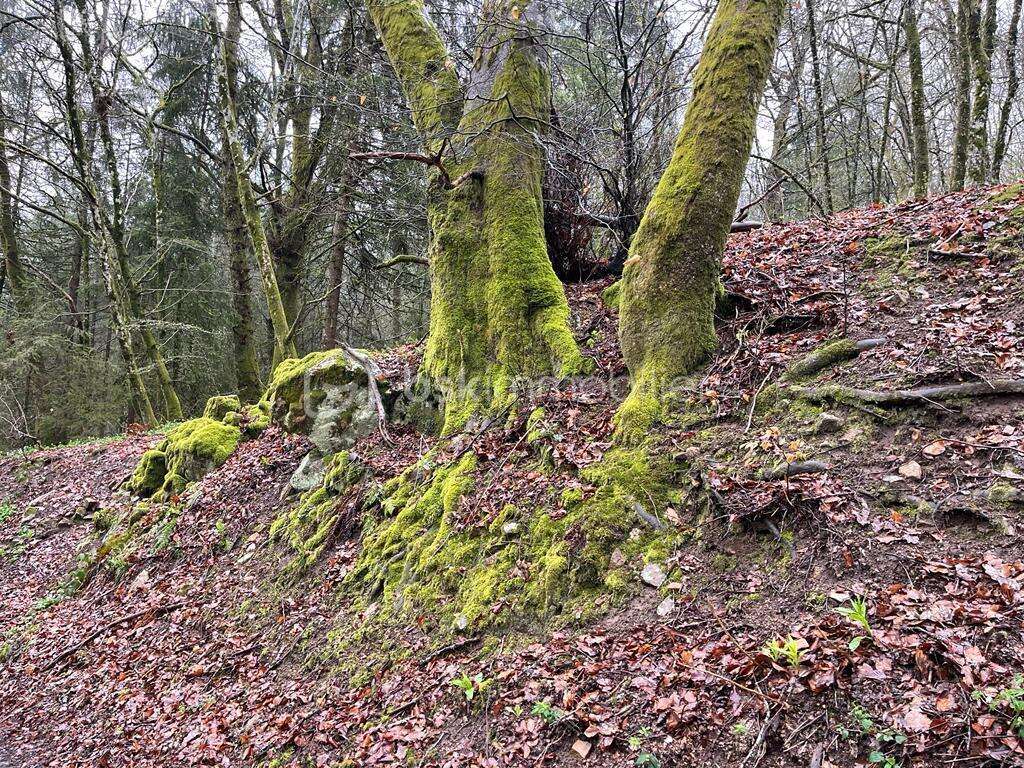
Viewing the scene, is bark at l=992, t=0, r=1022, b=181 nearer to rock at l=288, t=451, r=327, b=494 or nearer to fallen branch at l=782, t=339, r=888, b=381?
fallen branch at l=782, t=339, r=888, b=381

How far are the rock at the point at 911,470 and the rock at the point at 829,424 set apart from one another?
1.41ft

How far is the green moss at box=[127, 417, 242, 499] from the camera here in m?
8.48

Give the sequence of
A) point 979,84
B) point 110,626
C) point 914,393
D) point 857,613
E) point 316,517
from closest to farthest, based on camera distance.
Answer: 1. point 857,613
2. point 914,393
3. point 316,517
4. point 110,626
5. point 979,84

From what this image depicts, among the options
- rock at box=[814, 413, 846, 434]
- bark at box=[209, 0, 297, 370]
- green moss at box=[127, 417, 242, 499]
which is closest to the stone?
rock at box=[814, 413, 846, 434]

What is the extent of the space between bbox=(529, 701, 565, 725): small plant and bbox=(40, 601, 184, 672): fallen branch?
16.2 feet

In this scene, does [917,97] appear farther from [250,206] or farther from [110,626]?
[110,626]

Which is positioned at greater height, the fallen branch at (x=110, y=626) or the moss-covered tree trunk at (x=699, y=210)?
the moss-covered tree trunk at (x=699, y=210)

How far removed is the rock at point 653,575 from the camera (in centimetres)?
328

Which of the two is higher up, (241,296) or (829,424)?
(241,296)

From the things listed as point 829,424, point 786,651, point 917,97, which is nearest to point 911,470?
point 829,424

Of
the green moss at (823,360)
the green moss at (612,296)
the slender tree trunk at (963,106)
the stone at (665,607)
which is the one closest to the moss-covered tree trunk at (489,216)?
the green moss at (612,296)

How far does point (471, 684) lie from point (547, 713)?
62 centimetres

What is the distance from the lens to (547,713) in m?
2.89

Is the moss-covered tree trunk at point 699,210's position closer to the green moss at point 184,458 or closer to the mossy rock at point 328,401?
the mossy rock at point 328,401
